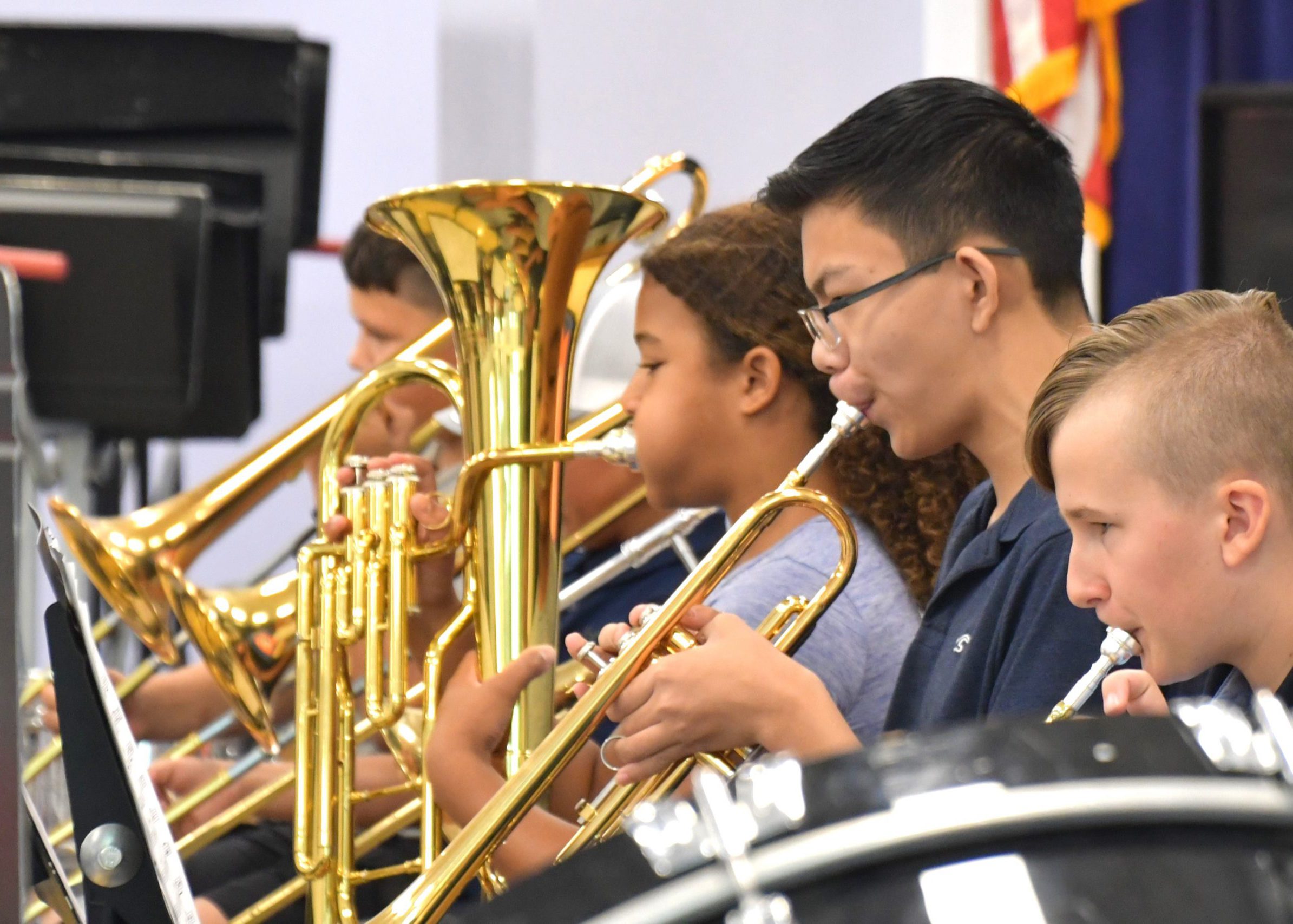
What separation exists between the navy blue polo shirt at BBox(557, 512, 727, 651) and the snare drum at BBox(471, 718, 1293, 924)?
1.18m

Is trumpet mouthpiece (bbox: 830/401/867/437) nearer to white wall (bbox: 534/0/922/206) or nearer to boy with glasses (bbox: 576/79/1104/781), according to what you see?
boy with glasses (bbox: 576/79/1104/781)

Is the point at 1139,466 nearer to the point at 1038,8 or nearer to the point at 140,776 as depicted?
the point at 140,776

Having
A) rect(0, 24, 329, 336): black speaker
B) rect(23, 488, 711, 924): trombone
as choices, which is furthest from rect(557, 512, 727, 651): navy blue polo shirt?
rect(0, 24, 329, 336): black speaker

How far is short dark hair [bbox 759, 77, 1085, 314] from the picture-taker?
129 cm

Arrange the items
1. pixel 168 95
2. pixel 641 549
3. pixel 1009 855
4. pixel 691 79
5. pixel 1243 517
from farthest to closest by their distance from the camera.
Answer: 1. pixel 691 79
2. pixel 168 95
3. pixel 641 549
4. pixel 1243 517
5. pixel 1009 855

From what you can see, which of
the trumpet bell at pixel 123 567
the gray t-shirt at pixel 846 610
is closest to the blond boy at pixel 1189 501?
the gray t-shirt at pixel 846 610

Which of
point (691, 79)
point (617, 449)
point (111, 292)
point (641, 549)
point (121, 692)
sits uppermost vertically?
point (691, 79)

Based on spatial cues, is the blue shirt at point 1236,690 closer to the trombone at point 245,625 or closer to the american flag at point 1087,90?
the trombone at point 245,625

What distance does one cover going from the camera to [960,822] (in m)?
0.52

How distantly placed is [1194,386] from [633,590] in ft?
2.83

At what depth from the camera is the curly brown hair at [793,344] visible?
1.50 metres

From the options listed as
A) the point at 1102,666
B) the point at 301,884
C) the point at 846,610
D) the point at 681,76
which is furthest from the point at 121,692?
the point at 681,76

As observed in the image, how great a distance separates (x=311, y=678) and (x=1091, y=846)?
37.5 inches

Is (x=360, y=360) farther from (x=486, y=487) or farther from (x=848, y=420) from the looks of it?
(x=848, y=420)
